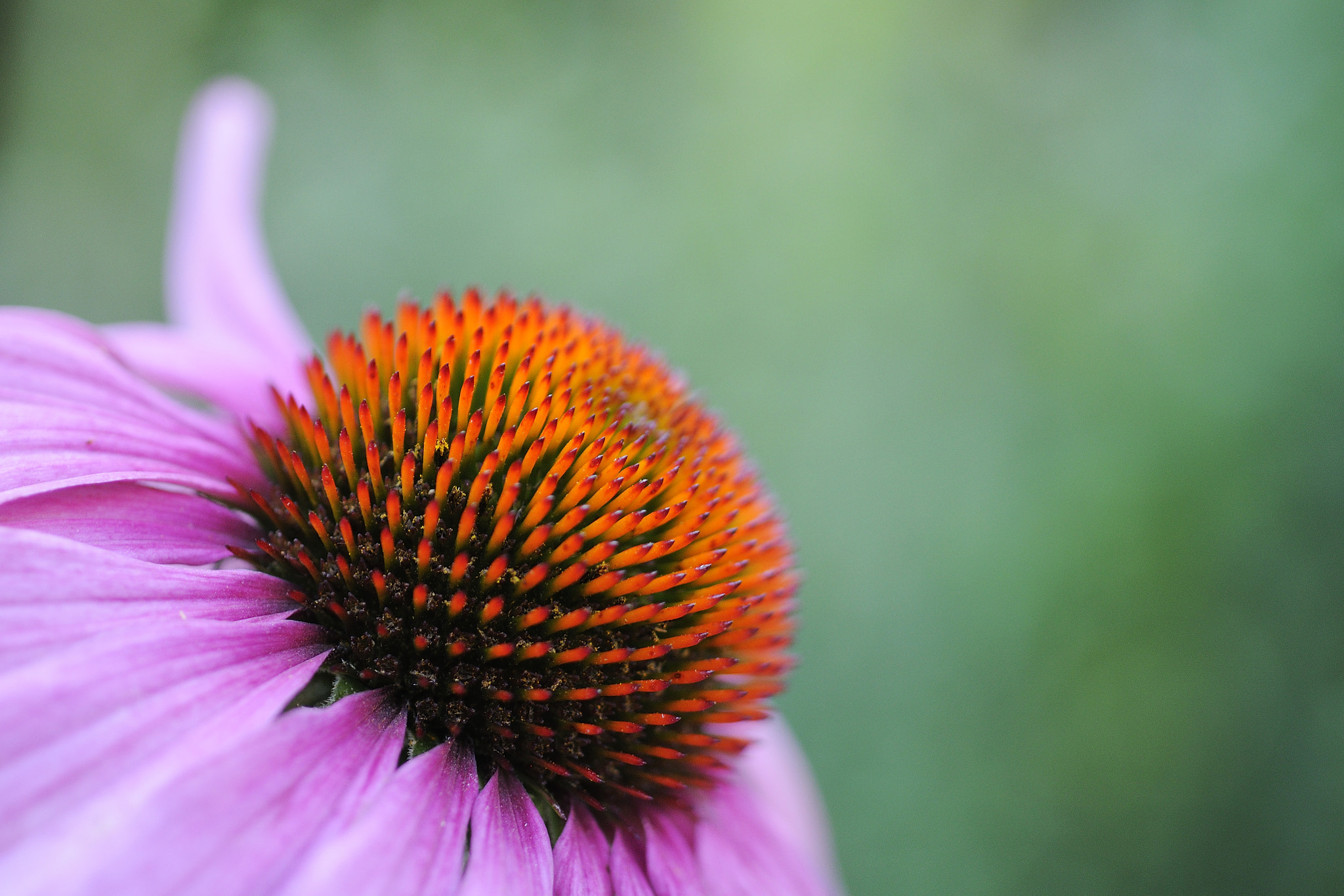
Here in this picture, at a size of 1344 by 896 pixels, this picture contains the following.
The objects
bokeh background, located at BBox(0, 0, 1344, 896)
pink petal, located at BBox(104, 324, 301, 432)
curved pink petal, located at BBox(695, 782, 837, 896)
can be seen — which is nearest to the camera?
curved pink petal, located at BBox(695, 782, 837, 896)

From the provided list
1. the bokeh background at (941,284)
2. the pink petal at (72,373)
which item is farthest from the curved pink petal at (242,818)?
the bokeh background at (941,284)

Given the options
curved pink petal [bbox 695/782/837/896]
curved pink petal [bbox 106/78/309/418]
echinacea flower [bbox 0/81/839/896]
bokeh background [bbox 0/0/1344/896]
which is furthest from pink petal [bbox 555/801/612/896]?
bokeh background [bbox 0/0/1344/896]

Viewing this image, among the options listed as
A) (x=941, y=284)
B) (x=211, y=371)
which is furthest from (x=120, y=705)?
(x=941, y=284)

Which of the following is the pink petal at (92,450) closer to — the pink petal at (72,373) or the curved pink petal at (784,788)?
the pink petal at (72,373)

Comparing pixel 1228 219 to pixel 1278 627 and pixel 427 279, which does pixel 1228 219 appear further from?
pixel 427 279

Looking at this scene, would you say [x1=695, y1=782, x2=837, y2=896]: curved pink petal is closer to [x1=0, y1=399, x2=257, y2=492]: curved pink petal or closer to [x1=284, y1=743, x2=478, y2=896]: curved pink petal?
[x1=284, y1=743, x2=478, y2=896]: curved pink petal

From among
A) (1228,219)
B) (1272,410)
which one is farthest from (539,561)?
(1228,219)
